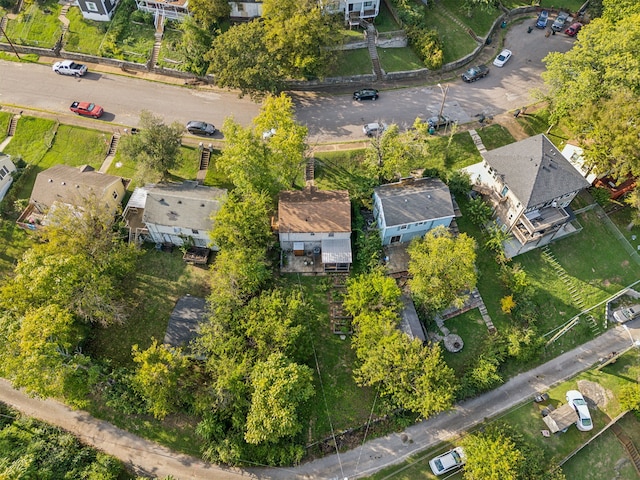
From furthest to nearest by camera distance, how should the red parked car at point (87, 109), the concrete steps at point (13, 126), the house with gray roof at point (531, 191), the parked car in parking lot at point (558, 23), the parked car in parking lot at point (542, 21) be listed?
the parked car in parking lot at point (542, 21)
the parked car in parking lot at point (558, 23)
the red parked car at point (87, 109)
the concrete steps at point (13, 126)
the house with gray roof at point (531, 191)

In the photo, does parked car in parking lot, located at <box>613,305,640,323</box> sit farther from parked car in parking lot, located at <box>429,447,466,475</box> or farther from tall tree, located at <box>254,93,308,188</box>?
tall tree, located at <box>254,93,308,188</box>

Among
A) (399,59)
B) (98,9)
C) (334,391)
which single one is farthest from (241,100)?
(334,391)

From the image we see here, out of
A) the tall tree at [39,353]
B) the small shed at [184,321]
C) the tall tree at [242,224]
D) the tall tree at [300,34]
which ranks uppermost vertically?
the tall tree at [300,34]

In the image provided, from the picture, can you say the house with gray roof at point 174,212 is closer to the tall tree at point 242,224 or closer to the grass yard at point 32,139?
the tall tree at point 242,224

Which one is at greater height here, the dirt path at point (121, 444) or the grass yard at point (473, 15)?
the grass yard at point (473, 15)

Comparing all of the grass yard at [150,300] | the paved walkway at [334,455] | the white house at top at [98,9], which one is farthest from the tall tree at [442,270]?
the white house at top at [98,9]

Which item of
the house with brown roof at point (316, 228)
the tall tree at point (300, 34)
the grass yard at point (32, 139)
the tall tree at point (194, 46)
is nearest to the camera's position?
the house with brown roof at point (316, 228)

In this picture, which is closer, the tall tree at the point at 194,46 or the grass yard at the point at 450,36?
the tall tree at the point at 194,46

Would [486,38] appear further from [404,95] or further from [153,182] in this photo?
[153,182]
